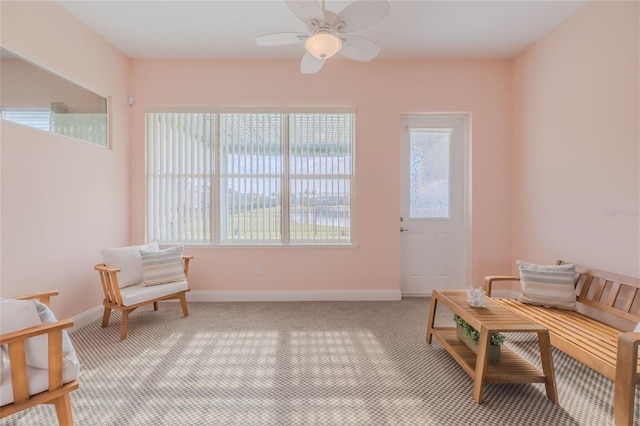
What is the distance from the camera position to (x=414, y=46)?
3410mm

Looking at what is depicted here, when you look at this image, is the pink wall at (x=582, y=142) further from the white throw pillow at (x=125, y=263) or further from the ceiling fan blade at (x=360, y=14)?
the white throw pillow at (x=125, y=263)

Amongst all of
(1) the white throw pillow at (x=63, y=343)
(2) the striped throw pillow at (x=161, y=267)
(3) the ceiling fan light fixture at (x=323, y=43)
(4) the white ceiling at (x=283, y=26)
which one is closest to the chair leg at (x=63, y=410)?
(1) the white throw pillow at (x=63, y=343)

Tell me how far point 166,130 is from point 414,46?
317cm

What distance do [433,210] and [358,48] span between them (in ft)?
7.73

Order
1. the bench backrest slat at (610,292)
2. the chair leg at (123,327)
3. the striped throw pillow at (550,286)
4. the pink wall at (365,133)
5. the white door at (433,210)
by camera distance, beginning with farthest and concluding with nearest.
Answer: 1. the white door at (433,210)
2. the pink wall at (365,133)
3. the chair leg at (123,327)
4. the striped throw pillow at (550,286)
5. the bench backrest slat at (610,292)

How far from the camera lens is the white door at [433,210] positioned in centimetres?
392

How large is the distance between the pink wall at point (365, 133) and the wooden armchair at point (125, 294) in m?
0.78

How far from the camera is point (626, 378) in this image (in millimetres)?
1536

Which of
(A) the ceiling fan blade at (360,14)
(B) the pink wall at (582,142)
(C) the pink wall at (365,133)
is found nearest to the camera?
(A) the ceiling fan blade at (360,14)

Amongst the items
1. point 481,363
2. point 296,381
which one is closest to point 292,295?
point 296,381

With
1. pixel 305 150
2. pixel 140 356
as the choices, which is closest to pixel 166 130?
pixel 305 150

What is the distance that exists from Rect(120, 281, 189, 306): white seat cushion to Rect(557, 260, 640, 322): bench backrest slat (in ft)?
12.4

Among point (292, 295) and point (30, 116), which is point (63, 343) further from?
point (292, 295)

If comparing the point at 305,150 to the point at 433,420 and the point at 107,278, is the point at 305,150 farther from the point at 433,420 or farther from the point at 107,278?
the point at 433,420
